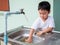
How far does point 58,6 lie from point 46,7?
82 cm

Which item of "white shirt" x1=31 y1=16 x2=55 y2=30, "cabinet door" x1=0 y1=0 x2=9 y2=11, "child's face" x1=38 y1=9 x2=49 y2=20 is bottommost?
"white shirt" x1=31 y1=16 x2=55 y2=30

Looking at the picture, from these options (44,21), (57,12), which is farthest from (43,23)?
(57,12)

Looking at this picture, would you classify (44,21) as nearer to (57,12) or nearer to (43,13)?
(43,13)

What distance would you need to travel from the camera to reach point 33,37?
133cm

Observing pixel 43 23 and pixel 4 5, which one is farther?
pixel 4 5

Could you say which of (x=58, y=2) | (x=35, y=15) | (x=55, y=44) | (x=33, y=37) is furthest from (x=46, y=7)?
(x=35, y=15)

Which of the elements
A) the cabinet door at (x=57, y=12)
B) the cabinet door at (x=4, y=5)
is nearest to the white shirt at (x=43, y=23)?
the cabinet door at (x=57, y=12)

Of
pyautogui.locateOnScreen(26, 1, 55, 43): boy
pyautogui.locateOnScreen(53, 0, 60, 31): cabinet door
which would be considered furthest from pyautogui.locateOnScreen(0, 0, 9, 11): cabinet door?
pyautogui.locateOnScreen(26, 1, 55, 43): boy

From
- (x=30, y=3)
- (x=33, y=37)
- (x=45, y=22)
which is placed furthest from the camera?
(x=30, y=3)

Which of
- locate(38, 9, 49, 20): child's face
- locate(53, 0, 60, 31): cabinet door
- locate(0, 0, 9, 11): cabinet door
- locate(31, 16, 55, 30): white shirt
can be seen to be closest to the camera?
locate(38, 9, 49, 20): child's face

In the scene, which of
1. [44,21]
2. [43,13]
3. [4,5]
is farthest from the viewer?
[4,5]

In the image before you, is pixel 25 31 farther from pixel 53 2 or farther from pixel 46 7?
pixel 53 2

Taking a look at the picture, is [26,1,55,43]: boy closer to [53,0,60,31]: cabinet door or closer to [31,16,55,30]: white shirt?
[31,16,55,30]: white shirt

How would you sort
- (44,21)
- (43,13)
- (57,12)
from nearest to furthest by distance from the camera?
(43,13) → (44,21) → (57,12)
